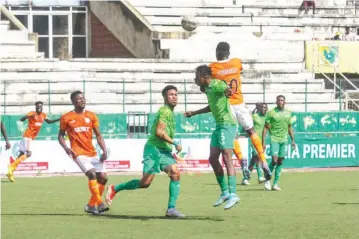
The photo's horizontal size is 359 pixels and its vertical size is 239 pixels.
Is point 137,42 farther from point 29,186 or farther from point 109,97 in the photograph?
point 29,186

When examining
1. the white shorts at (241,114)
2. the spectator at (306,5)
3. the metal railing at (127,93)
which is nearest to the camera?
the white shorts at (241,114)

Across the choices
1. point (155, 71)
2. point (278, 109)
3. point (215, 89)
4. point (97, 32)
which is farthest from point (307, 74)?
point (215, 89)

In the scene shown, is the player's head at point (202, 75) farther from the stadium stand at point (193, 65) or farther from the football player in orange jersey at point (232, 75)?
the stadium stand at point (193, 65)

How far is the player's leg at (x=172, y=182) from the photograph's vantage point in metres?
16.7

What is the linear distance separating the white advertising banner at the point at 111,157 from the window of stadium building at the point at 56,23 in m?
14.0

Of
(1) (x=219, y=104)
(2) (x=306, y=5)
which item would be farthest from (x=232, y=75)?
(2) (x=306, y=5)

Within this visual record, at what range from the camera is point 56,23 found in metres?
48.7

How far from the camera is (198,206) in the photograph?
63.3ft

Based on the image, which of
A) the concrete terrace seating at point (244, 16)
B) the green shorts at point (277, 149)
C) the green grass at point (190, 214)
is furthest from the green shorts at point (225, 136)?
the concrete terrace seating at point (244, 16)

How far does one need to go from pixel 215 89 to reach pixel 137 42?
29.4 m

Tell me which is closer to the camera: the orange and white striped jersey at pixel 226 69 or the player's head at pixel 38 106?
the orange and white striped jersey at pixel 226 69

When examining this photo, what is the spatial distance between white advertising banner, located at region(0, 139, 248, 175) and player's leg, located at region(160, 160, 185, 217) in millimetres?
16288

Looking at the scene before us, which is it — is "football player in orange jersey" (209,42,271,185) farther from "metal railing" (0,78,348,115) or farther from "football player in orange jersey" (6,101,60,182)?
"metal railing" (0,78,348,115)

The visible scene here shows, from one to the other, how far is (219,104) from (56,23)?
32784 millimetres
